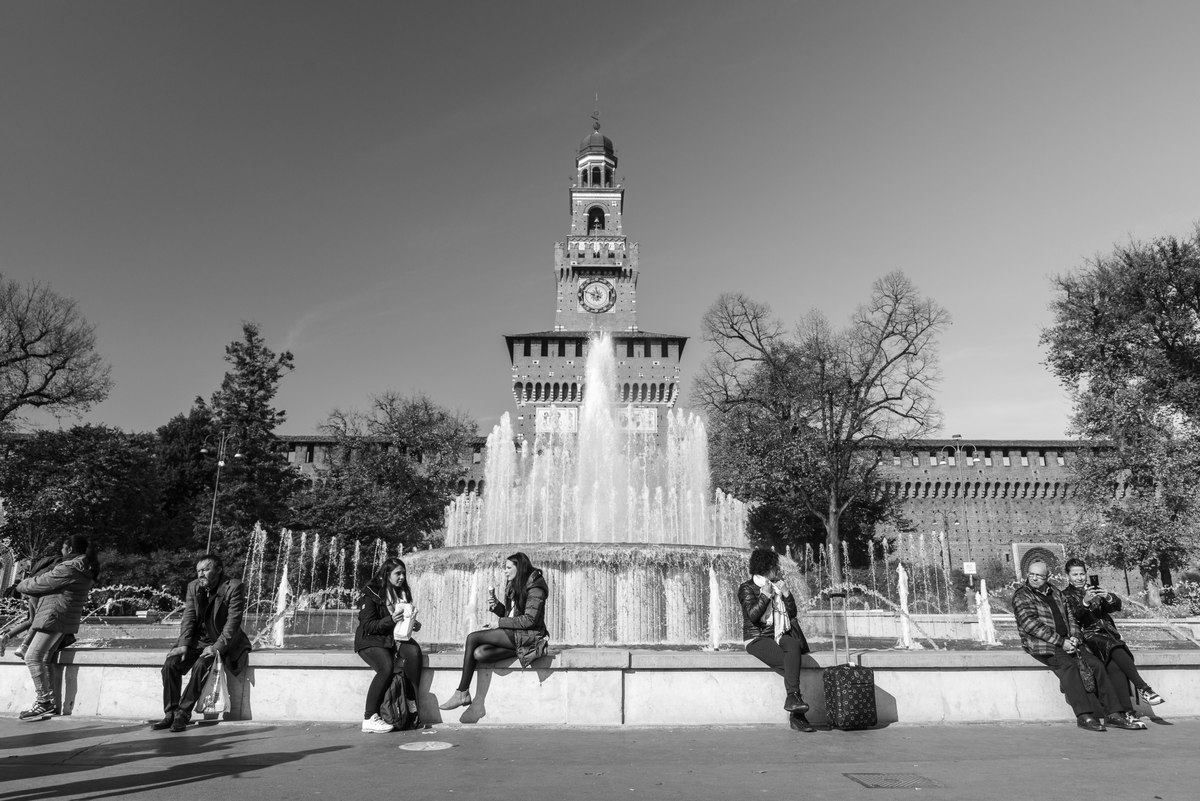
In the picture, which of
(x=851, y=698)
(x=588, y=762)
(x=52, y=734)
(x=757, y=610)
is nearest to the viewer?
(x=588, y=762)

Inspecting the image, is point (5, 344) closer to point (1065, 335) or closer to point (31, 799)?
point (31, 799)

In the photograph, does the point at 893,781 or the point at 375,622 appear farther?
the point at 375,622

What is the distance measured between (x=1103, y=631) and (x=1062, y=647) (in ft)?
1.37

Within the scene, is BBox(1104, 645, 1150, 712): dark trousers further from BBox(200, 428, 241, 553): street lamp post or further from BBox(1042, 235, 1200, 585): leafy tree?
BBox(200, 428, 241, 553): street lamp post

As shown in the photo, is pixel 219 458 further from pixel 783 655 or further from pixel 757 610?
pixel 783 655

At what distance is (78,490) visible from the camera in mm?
31922

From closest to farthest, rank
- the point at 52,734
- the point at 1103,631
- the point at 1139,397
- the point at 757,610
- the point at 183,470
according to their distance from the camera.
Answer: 1. the point at 52,734
2. the point at 757,610
3. the point at 1103,631
4. the point at 1139,397
5. the point at 183,470

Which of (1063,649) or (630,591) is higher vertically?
(630,591)

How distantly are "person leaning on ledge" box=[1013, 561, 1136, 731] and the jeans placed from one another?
7360 millimetres

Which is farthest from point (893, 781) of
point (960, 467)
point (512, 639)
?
point (960, 467)

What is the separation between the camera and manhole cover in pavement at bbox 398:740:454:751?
491 cm

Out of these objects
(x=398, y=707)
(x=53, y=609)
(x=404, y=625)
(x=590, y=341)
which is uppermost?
(x=590, y=341)

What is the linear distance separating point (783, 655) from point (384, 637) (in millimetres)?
2900

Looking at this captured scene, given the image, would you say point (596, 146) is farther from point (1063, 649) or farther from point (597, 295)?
point (1063, 649)
